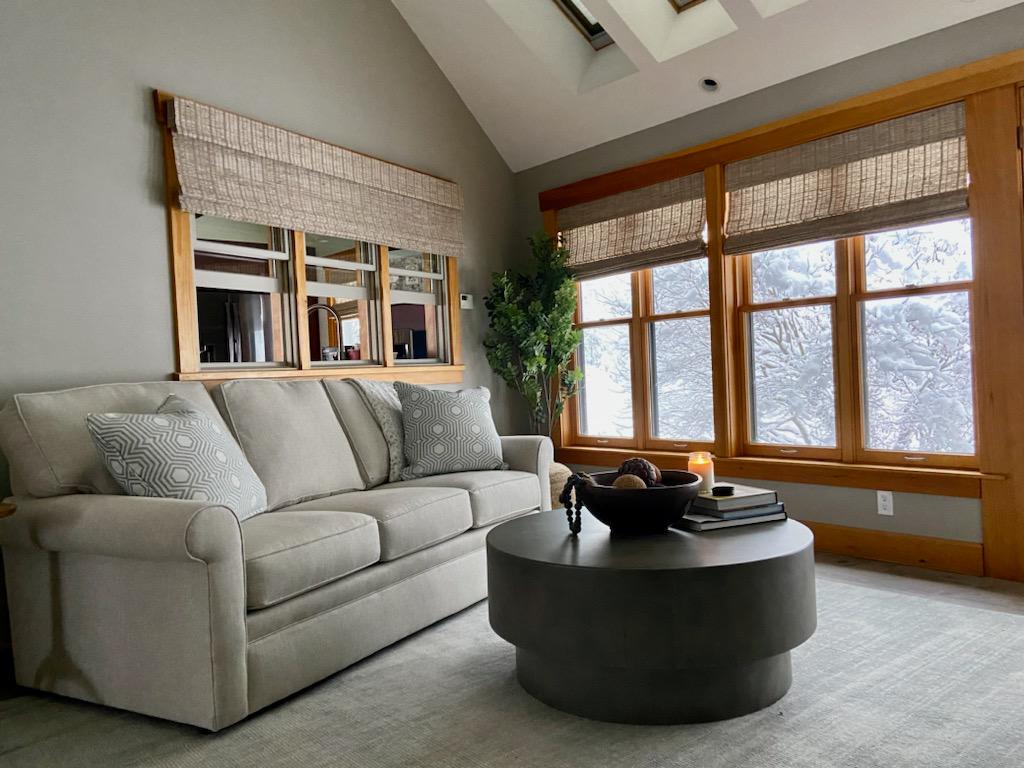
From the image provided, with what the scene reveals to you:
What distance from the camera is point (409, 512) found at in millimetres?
2703

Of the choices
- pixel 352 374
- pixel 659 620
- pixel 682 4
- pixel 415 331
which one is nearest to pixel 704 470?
pixel 659 620

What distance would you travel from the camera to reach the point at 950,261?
3.40 meters

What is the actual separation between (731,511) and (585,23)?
11.0ft

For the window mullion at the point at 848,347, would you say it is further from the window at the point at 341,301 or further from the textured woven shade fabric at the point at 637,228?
the window at the point at 341,301

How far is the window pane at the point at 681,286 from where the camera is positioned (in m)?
4.38

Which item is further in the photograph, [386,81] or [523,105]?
[523,105]

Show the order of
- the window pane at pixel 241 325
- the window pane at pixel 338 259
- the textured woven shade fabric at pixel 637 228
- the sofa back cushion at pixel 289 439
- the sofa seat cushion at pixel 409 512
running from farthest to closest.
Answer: the textured woven shade fabric at pixel 637 228
the window pane at pixel 338 259
the window pane at pixel 241 325
the sofa back cushion at pixel 289 439
the sofa seat cushion at pixel 409 512

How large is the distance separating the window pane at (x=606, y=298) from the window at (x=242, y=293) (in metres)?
2.12

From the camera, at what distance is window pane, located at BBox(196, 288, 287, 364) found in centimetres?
344

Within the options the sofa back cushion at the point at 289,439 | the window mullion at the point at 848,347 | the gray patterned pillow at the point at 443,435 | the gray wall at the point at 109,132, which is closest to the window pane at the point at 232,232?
the gray wall at the point at 109,132

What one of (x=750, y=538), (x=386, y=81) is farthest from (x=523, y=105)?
(x=750, y=538)

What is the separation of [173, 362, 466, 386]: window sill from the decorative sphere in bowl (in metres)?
1.98

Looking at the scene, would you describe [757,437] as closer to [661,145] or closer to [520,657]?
[661,145]

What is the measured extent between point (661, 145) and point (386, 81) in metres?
1.71
